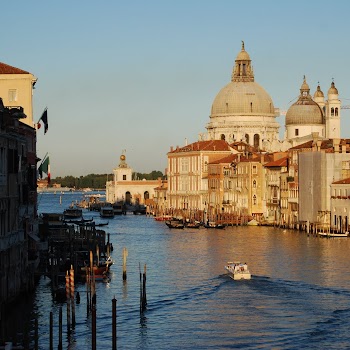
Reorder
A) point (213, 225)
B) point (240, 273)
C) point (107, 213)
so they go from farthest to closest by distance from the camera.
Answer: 1. point (107, 213)
2. point (213, 225)
3. point (240, 273)

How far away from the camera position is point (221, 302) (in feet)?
147

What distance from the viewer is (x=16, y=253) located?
38.6 metres

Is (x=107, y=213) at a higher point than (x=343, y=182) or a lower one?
lower

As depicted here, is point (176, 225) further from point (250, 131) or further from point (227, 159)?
point (250, 131)

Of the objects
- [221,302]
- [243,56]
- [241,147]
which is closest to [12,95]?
[221,302]

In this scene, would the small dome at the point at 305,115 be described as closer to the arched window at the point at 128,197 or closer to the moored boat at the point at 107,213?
the moored boat at the point at 107,213

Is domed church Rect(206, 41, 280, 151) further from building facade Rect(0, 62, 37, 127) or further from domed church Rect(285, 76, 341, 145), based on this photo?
building facade Rect(0, 62, 37, 127)

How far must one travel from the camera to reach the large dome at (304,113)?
135 m

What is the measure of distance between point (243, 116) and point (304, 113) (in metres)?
10.6

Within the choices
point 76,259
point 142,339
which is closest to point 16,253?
point 142,339

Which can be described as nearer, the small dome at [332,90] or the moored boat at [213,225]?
the moored boat at [213,225]

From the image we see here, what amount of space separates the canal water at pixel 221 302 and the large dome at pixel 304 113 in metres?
63.8

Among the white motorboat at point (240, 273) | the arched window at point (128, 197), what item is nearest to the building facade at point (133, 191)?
the arched window at point (128, 197)

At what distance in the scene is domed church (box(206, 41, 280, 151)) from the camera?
472 feet
